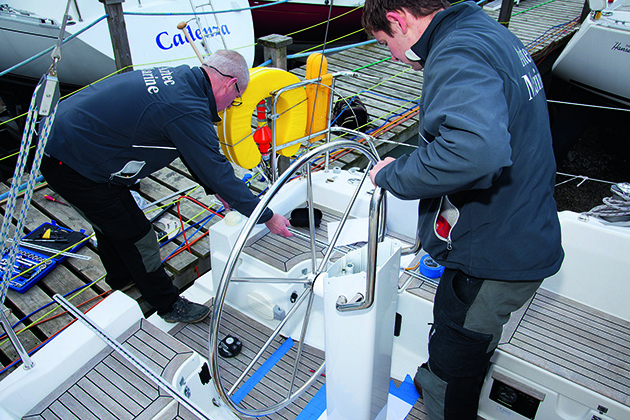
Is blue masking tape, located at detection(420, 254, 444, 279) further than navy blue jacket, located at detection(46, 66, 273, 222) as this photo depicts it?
Yes

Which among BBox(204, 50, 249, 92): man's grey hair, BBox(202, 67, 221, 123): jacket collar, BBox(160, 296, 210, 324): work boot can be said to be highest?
BBox(204, 50, 249, 92): man's grey hair

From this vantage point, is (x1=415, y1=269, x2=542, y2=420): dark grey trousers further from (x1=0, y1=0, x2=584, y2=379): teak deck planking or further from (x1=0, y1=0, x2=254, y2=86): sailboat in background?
(x1=0, y1=0, x2=254, y2=86): sailboat in background

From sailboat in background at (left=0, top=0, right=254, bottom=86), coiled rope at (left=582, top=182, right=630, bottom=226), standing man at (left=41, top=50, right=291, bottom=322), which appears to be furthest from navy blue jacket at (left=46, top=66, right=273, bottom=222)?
sailboat in background at (left=0, top=0, right=254, bottom=86)

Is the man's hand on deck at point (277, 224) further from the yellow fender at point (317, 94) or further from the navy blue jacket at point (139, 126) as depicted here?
the yellow fender at point (317, 94)

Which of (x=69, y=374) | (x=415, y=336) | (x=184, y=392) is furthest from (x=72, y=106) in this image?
(x=415, y=336)

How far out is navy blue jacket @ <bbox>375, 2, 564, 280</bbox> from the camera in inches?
36.9

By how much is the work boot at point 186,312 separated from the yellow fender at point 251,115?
2.46ft

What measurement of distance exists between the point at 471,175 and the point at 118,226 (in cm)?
158

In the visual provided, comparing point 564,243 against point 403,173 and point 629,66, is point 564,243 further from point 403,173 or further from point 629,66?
point 629,66

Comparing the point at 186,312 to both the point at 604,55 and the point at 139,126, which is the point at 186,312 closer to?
the point at 139,126

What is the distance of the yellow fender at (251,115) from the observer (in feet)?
7.12

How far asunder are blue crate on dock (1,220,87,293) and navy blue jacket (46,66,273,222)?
3.58 feet

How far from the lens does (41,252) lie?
270 centimetres

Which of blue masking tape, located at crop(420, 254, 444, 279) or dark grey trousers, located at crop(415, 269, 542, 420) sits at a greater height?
dark grey trousers, located at crop(415, 269, 542, 420)
